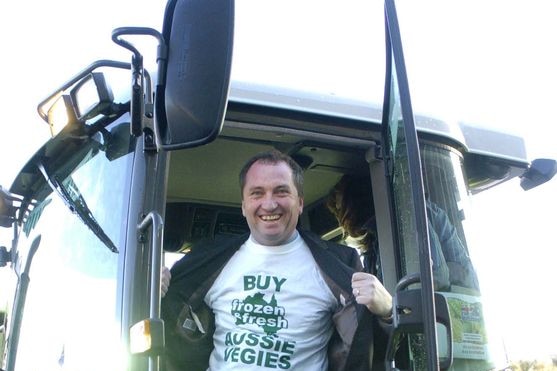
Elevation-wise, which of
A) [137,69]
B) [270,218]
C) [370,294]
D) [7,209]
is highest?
[7,209]

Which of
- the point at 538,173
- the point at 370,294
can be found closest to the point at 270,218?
the point at 370,294

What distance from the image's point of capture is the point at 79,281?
8.46 feet

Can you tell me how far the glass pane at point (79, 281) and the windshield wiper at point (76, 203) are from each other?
0.04 feet

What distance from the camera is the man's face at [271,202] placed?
2807 millimetres

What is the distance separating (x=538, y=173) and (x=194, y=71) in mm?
2041

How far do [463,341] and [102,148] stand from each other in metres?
1.47

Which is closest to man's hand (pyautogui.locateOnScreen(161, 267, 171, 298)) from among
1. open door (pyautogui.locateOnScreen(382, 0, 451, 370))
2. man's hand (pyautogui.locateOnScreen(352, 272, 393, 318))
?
man's hand (pyautogui.locateOnScreen(352, 272, 393, 318))

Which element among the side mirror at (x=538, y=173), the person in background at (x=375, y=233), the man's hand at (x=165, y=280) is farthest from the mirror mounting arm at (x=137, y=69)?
the side mirror at (x=538, y=173)

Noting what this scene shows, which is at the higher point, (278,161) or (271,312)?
(278,161)

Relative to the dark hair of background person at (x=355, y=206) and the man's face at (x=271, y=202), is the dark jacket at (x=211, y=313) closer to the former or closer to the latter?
the man's face at (x=271, y=202)

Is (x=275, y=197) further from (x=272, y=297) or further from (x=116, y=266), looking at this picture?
(x=116, y=266)

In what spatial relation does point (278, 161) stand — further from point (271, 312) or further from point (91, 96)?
point (91, 96)

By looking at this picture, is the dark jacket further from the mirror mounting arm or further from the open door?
the mirror mounting arm

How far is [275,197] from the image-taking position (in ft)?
9.24
